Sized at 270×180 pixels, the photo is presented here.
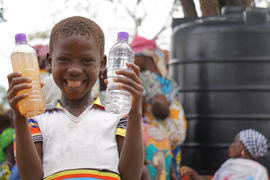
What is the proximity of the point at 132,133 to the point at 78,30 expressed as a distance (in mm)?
589

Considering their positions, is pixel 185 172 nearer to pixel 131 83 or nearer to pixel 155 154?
pixel 155 154

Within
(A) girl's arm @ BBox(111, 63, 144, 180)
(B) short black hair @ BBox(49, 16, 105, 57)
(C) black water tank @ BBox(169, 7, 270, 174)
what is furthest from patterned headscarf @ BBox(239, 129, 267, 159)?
(B) short black hair @ BBox(49, 16, 105, 57)

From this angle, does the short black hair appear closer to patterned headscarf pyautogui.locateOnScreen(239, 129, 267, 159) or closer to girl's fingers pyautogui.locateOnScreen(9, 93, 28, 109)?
girl's fingers pyautogui.locateOnScreen(9, 93, 28, 109)

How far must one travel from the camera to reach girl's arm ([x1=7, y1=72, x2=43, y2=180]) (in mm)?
1464

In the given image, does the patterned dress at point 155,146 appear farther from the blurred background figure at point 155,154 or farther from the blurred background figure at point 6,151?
the blurred background figure at point 6,151

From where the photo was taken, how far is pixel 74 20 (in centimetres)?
183

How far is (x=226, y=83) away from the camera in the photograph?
5000 millimetres

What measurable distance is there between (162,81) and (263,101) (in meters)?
1.60

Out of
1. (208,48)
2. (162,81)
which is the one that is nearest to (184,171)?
(162,81)

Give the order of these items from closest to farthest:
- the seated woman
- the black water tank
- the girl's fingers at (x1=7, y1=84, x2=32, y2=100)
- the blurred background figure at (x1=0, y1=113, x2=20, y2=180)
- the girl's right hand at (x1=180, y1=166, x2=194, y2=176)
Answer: the girl's fingers at (x1=7, y1=84, x2=32, y2=100)
the blurred background figure at (x1=0, y1=113, x2=20, y2=180)
the seated woman
the girl's right hand at (x1=180, y1=166, x2=194, y2=176)
the black water tank

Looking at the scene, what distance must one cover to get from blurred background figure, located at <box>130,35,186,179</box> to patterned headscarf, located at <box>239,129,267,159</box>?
2.58 feet

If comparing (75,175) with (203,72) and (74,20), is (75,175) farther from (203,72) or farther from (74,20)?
(203,72)

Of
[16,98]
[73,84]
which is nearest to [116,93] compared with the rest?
[73,84]

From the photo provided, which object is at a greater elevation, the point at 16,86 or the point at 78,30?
the point at 78,30
